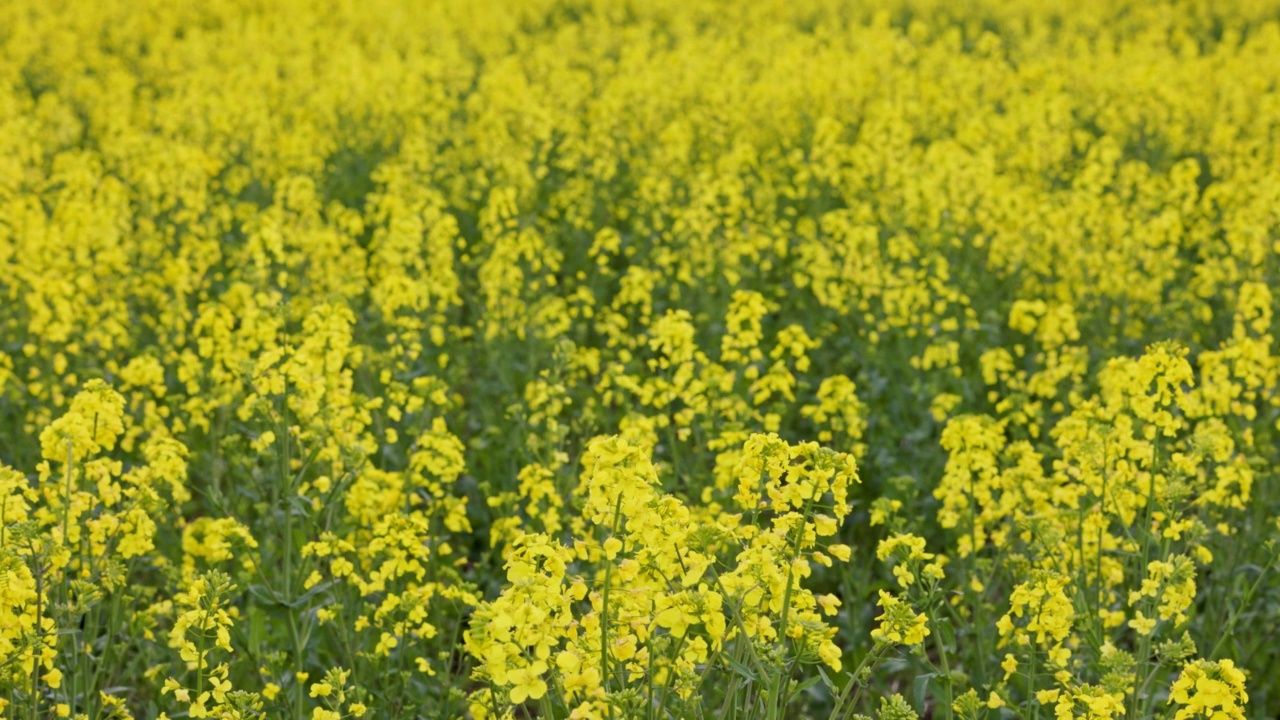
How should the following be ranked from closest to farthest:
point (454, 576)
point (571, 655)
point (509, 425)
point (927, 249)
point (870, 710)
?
1. point (571, 655)
2. point (454, 576)
3. point (870, 710)
4. point (509, 425)
5. point (927, 249)

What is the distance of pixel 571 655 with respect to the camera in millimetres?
2621

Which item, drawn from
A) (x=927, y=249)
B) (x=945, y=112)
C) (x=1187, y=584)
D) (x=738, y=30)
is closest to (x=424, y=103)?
(x=945, y=112)

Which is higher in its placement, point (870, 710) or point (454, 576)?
point (454, 576)

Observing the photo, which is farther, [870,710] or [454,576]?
[870,710]

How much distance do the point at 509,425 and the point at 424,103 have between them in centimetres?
623

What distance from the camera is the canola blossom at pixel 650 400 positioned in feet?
10.6

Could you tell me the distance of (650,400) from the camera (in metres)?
5.47

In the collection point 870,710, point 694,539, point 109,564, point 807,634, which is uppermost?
point 694,539

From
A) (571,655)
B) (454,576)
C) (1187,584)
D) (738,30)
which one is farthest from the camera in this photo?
(738,30)

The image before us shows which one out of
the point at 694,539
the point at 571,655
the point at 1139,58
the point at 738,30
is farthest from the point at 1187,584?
the point at 738,30

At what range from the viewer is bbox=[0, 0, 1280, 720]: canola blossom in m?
3.22

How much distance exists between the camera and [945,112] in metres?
11.0

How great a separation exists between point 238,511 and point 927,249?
420cm

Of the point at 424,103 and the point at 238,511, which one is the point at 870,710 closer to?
the point at 238,511
